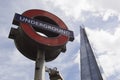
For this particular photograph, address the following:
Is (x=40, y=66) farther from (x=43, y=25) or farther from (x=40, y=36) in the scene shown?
(x=43, y=25)

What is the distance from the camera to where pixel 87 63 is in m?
76.1

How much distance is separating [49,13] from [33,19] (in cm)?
187

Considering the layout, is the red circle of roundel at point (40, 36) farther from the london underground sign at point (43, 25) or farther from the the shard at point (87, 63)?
the the shard at point (87, 63)

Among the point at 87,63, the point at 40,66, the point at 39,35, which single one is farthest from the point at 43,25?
the point at 87,63

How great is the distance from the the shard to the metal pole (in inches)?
2041

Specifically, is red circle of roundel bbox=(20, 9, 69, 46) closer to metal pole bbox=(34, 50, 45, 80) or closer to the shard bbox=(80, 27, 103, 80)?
metal pole bbox=(34, 50, 45, 80)

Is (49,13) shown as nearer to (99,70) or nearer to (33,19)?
(33,19)

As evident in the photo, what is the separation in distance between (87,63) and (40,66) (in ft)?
187

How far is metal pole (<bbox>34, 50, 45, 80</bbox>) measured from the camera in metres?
19.4

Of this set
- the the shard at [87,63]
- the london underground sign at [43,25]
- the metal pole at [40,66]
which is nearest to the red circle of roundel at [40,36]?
the london underground sign at [43,25]

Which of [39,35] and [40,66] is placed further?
[39,35]

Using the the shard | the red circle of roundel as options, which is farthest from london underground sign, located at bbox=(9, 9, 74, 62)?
the the shard

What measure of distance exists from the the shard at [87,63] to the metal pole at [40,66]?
5184cm

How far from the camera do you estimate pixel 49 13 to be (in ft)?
73.9
